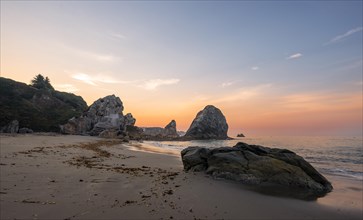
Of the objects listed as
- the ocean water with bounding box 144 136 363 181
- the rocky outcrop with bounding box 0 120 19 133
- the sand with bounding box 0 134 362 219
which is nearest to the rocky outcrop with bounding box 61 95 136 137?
the rocky outcrop with bounding box 0 120 19 133

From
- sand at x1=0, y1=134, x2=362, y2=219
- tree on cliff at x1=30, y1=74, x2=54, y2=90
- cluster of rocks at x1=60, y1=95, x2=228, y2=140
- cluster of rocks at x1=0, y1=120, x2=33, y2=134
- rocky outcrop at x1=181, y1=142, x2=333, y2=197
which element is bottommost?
sand at x1=0, y1=134, x2=362, y2=219

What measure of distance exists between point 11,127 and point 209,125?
9135 cm

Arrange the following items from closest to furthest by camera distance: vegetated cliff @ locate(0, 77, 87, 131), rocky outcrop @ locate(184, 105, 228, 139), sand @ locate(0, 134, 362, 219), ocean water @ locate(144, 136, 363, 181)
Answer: sand @ locate(0, 134, 362, 219)
ocean water @ locate(144, 136, 363, 181)
vegetated cliff @ locate(0, 77, 87, 131)
rocky outcrop @ locate(184, 105, 228, 139)

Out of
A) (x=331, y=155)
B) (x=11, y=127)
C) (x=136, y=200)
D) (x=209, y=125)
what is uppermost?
(x=209, y=125)

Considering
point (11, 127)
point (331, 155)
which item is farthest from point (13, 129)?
point (331, 155)

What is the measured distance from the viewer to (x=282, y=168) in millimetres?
13016

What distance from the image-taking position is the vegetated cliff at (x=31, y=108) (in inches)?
2154

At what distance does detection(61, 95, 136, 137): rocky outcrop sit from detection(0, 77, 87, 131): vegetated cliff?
3249mm

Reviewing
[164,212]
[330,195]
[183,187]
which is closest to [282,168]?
[330,195]

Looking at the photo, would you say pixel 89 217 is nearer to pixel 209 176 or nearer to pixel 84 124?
pixel 209 176

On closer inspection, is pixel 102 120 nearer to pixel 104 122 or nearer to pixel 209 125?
pixel 104 122

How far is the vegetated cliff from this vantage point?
5472cm

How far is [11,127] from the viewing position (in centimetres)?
4750

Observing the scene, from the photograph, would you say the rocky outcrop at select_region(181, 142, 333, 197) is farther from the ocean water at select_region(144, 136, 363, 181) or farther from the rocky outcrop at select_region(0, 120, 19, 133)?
the rocky outcrop at select_region(0, 120, 19, 133)
